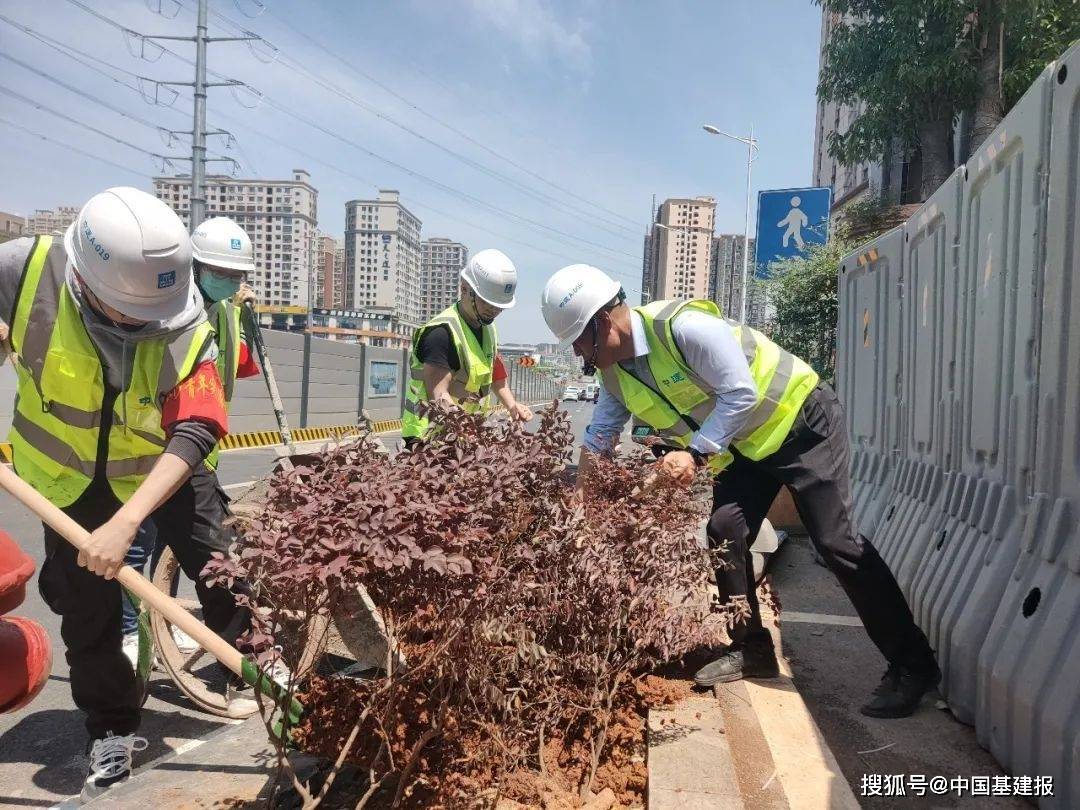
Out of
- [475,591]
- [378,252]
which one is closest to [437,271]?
[378,252]

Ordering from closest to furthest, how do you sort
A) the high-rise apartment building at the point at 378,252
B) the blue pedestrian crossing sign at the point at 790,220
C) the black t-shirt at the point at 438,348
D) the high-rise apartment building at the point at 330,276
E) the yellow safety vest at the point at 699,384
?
the yellow safety vest at the point at 699,384, the black t-shirt at the point at 438,348, the blue pedestrian crossing sign at the point at 790,220, the high-rise apartment building at the point at 378,252, the high-rise apartment building at the point at 330,276

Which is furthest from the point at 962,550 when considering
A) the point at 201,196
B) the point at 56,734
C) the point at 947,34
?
the point at 201,196

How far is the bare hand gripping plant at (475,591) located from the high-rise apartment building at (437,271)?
80.2 meters

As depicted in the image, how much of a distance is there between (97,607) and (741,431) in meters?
2.54

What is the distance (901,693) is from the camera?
3.19 metres

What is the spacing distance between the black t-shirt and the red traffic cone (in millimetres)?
2529

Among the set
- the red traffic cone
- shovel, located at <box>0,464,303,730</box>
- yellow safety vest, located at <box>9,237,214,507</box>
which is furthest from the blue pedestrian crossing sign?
the red traffic cone

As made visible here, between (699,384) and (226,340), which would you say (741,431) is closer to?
(699,384)

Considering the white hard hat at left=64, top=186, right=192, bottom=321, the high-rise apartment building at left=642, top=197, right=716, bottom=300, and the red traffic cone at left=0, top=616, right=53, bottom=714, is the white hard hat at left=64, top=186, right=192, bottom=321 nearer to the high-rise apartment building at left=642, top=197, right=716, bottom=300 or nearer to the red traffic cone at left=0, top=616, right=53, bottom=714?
the red traffic cone at left=0, top=616, right=53, bottom=714

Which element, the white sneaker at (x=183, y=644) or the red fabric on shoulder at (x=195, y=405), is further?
the white sneaker at (x=183, y=644)

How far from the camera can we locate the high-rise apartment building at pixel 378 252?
227 feet

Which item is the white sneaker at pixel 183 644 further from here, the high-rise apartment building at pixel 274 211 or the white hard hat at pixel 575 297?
the high-rise apartment building at pixel 274 211

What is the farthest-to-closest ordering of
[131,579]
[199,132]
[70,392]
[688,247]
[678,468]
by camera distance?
[688,247]
[199,132]
[678,468]
[70,392]
[131,579]

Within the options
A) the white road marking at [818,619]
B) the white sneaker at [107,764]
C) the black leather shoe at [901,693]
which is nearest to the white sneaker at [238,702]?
the white sneaker at [107,764]
